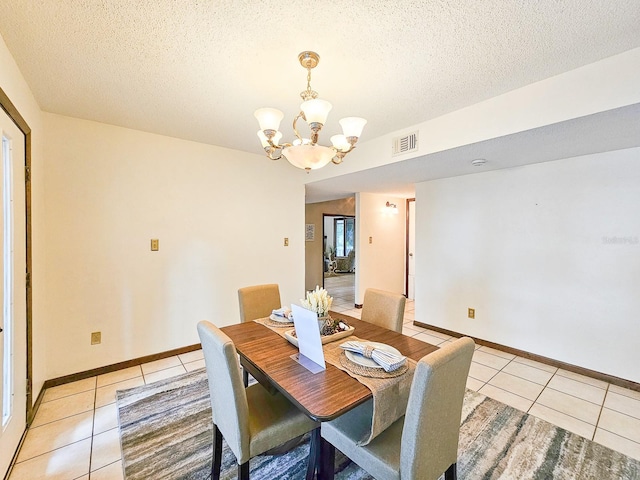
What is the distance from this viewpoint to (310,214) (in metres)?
6.70

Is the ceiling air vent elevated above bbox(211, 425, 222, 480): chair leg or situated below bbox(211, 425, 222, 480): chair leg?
above

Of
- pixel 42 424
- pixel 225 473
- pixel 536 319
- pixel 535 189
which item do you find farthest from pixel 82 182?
pixel 536 319

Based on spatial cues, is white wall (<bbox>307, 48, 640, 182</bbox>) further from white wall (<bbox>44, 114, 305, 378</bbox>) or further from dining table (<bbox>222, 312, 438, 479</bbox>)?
white wall (<bbox>44, 114, 305, 378</bbox>)

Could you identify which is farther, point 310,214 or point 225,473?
point 310,214

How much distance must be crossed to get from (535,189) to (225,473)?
12.0 ft

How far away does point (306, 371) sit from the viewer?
139 cm

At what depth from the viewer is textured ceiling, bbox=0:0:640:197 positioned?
1336mm

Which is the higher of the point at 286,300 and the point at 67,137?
the point at 67,137

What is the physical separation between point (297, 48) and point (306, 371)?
5.54 ft

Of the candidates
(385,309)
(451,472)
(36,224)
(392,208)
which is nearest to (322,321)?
(385,309)

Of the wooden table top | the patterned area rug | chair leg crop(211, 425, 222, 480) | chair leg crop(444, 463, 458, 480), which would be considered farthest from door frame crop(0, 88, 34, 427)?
chair leg crop(444, 463, 458, 480)

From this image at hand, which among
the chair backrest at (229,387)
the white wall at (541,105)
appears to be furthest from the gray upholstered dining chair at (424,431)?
the white wall at (541,105)

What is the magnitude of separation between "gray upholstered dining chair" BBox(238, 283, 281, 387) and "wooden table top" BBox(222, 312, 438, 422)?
0.37m

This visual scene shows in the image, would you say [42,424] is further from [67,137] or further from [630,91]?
[630,91]
